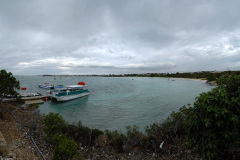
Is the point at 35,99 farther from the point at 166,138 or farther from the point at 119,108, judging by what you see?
the point at 166,138

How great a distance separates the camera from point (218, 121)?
394 centimetres

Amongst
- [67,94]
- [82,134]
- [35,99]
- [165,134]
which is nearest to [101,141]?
[82,134]

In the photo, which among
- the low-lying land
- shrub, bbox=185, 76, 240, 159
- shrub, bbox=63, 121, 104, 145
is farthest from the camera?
shrub, bbox=63, 121, 104, 145

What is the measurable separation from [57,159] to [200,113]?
5440 mm

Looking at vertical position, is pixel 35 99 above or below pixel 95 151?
below

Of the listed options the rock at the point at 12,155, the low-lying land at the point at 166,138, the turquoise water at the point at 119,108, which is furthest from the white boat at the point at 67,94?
the rock at the point at 12,155

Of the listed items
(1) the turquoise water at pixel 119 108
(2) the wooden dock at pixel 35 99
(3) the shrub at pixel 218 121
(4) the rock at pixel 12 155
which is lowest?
(1) the turquoise water at pixel 119 108

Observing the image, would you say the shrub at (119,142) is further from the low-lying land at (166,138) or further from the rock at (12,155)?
the rock at (12,155)

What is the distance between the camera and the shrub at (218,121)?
3914mm

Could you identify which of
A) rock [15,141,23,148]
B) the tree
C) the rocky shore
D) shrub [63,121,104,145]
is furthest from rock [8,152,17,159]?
the tree

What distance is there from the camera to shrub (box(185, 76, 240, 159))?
12.8ft

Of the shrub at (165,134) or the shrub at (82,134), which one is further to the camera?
the shrub at (82,134)

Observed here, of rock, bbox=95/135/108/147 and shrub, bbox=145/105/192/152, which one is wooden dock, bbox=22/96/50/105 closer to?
rock, bbox=95/135/108/147

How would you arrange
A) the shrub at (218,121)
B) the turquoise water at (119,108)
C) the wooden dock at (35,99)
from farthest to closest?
1. the wooden dock at (35,99)
2. the turquoise water at (119,108)
3. the shrub at (218,121)
